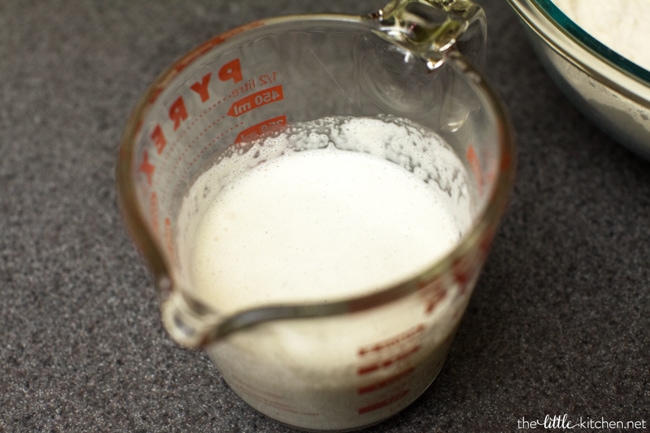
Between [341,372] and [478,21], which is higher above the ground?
[478,21]

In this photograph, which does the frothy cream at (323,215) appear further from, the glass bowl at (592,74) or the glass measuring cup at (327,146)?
the glass bowl at (592,74)

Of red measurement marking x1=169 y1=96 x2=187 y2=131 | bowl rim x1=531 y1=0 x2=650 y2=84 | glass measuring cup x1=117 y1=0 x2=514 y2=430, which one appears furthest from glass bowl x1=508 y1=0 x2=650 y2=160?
red measurement marking x1=169 y1=96 x2=187 y2=131

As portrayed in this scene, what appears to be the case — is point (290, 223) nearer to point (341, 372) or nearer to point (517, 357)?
point (341, 372)

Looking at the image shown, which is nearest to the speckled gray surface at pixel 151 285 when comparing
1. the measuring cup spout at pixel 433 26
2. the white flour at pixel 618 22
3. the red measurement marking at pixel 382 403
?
the red measurement marking at pixel 382 403

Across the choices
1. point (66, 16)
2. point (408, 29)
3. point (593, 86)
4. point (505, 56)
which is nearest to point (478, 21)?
point (408, 29)

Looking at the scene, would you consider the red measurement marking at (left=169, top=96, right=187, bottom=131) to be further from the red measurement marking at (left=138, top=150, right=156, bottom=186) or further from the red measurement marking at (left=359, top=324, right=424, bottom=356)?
the red measurement marking at (left=359, top=324, right=424, bottom=356)

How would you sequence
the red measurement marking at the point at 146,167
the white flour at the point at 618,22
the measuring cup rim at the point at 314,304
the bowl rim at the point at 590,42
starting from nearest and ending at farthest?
the measuring cup rim at the point at 314,304 → the red measurement marking at the point at 146,167 → the bowl rim at the point at 590,42 → the white flour at the point at 618,22
